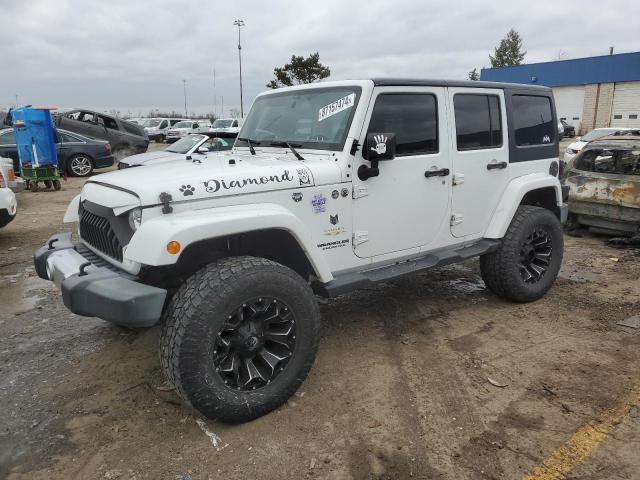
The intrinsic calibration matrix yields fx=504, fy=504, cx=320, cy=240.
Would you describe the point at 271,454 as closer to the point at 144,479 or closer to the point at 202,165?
the point at 144,479

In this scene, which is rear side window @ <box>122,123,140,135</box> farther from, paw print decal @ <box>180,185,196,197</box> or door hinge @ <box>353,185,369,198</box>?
paw print decal @ <box>180,185,196,197</box>

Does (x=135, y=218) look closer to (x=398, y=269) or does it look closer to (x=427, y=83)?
(x=398, y=269)

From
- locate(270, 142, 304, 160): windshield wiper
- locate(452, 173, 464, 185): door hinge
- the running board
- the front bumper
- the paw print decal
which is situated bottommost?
the running board

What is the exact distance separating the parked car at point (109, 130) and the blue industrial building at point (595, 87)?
31.6 m

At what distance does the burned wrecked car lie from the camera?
22.1ft

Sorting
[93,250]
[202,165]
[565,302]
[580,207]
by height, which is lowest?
[565,302]

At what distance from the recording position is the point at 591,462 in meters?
2.57

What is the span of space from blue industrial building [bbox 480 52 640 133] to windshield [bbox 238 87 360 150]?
120 ft

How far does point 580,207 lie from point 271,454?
635cm

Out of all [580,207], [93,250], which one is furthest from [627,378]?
[580,207]

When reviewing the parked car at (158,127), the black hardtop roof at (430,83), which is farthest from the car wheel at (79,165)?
the parked car at (158,127)

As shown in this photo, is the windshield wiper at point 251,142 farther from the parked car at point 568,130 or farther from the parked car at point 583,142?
the parked car at point 568,130

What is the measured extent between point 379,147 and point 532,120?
2274 millimetres

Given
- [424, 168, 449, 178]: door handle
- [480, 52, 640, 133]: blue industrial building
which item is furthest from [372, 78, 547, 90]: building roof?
[480, 52, 640, 133]: blue industrial building
